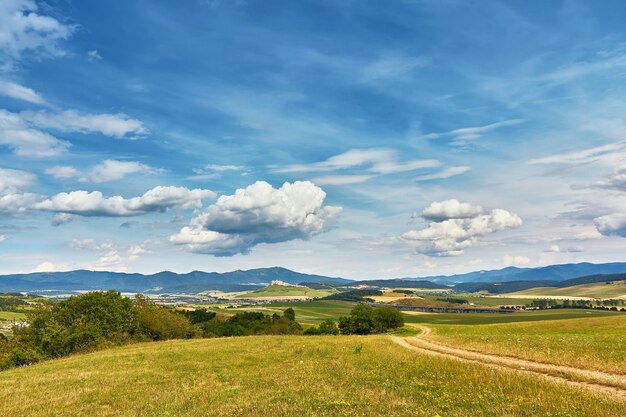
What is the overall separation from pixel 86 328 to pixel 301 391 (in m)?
60.3

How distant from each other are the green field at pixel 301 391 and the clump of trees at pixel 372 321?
8308cm

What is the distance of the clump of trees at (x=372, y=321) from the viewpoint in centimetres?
11475

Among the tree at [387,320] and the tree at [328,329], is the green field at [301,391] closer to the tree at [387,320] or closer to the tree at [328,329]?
the tree at [328,329]

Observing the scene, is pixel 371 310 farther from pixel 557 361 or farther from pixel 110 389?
pixel 110 389

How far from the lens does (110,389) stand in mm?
24188

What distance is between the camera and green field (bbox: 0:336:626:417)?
15.4m

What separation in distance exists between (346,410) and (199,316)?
16410 cm

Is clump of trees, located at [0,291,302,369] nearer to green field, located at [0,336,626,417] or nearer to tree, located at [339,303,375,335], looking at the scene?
green field, located at [0,336,626,417]

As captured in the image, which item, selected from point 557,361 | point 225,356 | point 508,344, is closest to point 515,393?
point 557,361

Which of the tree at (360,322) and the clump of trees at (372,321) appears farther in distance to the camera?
the tree at (360,322)

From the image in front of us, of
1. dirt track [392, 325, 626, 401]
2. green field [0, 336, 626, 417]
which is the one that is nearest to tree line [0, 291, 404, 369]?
green field [0, 336, 626, 417]

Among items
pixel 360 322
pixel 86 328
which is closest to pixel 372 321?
pixel 360 322

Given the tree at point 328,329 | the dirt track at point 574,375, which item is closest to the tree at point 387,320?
the tree at point 328,329

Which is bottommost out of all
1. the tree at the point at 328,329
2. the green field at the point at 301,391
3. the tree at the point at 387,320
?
the tree at the point at 328,329
